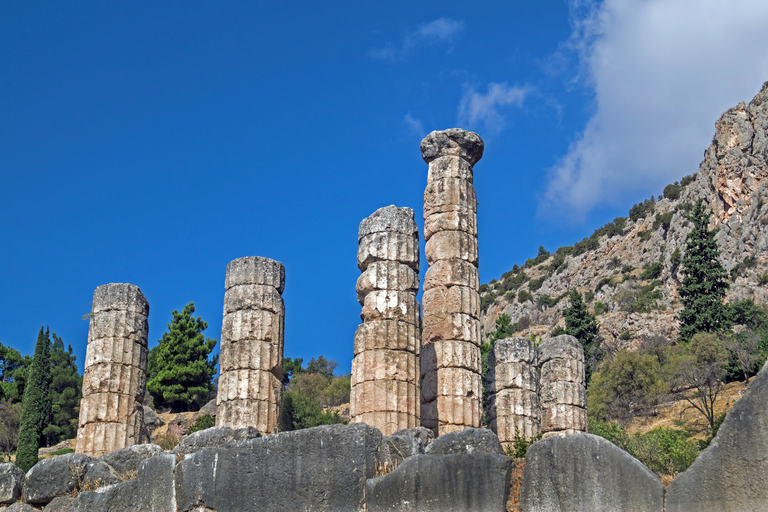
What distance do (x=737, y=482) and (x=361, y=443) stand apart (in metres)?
3.75

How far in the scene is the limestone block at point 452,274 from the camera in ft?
61.3

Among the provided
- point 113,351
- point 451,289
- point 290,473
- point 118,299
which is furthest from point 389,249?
point 290,473

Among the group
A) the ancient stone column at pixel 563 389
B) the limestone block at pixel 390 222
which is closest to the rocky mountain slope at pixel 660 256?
the ancient stone column at pixel 563 389

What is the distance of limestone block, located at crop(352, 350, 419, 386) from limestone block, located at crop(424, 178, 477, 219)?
4.57m

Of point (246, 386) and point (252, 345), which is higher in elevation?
point (252, 345)

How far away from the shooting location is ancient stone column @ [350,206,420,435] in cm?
1580

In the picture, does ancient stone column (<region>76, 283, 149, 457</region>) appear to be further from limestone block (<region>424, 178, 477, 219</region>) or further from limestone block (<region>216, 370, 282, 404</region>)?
limestone block (<region>424, 178, 477, 219</region>)

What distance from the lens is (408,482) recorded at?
8414 millimetres

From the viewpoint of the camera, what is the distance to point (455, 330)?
18.1 metres

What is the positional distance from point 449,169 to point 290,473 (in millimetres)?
12064

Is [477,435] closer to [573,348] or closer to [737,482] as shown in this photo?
[737,482]

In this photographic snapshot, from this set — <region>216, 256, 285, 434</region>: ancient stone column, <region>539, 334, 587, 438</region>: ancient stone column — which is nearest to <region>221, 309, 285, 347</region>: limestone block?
<region>216, 256, 285, 434</region>: ancient stone column

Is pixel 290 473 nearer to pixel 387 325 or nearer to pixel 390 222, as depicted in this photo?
pixel 387 325

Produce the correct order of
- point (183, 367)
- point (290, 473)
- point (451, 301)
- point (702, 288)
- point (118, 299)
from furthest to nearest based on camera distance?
1. point (702, 288)
2. point (183, 367)
3. point (451, 301)
4. point (118, 299)
5. point (290, 473)
